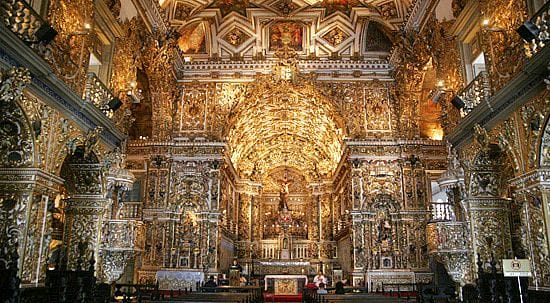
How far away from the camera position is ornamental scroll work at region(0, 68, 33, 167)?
722 cm

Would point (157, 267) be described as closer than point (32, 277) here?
No

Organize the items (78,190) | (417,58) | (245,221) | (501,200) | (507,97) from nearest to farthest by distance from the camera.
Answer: (507,97) < (501,200) < (78,190) < (417,58) < (245,221)

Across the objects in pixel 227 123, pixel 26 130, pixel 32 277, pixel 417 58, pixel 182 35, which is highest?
pixel 182 35

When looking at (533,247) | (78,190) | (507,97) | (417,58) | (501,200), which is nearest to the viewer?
(533,247)

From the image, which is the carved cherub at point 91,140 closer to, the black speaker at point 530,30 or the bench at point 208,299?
the bench at point 208,299

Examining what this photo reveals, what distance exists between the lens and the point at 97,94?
36.6 ft

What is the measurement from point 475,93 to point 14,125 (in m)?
Answer: 9.42

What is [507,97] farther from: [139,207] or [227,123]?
[139,207]

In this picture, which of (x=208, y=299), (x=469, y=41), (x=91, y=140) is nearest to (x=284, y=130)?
(x=469, y=41)

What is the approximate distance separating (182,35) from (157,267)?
9.11 m

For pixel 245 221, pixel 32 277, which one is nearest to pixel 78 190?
pixel 32 277

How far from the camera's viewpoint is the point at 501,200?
10.8 meters

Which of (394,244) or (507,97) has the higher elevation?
(507,97)

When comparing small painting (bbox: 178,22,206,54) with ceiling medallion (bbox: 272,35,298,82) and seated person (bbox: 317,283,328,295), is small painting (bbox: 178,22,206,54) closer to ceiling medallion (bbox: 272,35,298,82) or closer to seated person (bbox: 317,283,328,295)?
ceiling medallion (bbox: 272,35,298,82)
